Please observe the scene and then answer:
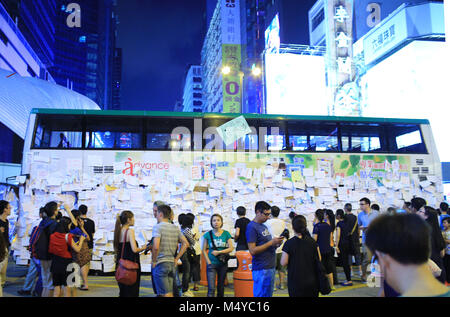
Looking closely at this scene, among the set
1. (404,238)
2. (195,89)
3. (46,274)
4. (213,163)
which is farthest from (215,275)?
(195,89)

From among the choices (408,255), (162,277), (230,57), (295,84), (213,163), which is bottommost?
(162,277)

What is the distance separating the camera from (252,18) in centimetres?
5372

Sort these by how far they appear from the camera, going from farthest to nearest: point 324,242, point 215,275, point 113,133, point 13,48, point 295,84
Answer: point 13,48 < point 295,84 < point 113,133 < point 324,242 < point 215,275

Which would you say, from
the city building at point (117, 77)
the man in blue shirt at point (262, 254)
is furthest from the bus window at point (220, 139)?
the city building at point (117, 77)

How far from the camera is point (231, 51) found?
4366 centimetres

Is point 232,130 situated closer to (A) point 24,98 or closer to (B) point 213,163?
(B) point 213,163

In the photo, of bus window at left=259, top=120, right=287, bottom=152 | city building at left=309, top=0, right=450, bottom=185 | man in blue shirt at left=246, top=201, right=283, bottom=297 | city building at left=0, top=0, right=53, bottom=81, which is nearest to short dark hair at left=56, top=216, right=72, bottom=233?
man in blue shirt at left=246, top=201, right=283, bottom=297

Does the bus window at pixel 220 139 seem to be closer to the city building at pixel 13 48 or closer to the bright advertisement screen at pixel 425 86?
the bright advertisement screen at pixel 425 86

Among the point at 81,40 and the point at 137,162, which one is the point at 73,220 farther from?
the point at 81,40

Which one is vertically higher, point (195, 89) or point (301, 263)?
point (195, 89)

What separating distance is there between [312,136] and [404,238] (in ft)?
29.9

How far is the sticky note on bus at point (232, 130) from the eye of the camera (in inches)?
399

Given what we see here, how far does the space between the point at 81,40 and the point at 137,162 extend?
4037 inches

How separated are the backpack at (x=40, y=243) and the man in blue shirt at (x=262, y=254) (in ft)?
10.9
